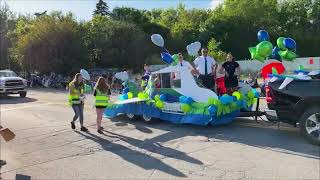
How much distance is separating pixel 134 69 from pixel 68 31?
31.3 ft

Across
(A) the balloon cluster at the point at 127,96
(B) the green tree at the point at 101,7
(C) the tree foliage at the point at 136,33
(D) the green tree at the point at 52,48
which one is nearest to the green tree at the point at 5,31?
(C) the tree foliage at the point at 136,33

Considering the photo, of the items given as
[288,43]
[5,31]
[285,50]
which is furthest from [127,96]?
[5,31]

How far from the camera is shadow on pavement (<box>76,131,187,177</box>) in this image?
25.8ft

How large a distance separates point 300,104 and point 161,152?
3.09 meters

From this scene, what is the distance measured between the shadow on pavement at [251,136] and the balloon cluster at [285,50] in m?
2.01

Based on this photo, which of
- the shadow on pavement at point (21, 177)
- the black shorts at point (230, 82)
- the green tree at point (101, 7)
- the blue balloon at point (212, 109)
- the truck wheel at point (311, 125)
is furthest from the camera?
the green tree at point (101, 7)

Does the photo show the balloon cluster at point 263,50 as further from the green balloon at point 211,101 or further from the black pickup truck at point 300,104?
the black pickup truck at point 300,104

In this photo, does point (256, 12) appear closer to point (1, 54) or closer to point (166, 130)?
point (1, 54)

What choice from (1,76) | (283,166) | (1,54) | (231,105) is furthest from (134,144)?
(1,54)

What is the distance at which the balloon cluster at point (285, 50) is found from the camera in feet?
39.2

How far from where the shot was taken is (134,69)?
47.7 meters

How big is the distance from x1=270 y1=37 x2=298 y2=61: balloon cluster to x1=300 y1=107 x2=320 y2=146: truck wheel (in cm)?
320

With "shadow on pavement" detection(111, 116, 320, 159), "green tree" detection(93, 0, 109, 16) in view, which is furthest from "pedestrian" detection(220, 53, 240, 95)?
"green tree" detection(93, 0, 109, 16)

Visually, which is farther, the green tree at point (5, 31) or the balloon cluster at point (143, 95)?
the green tree at point (5, 31)
